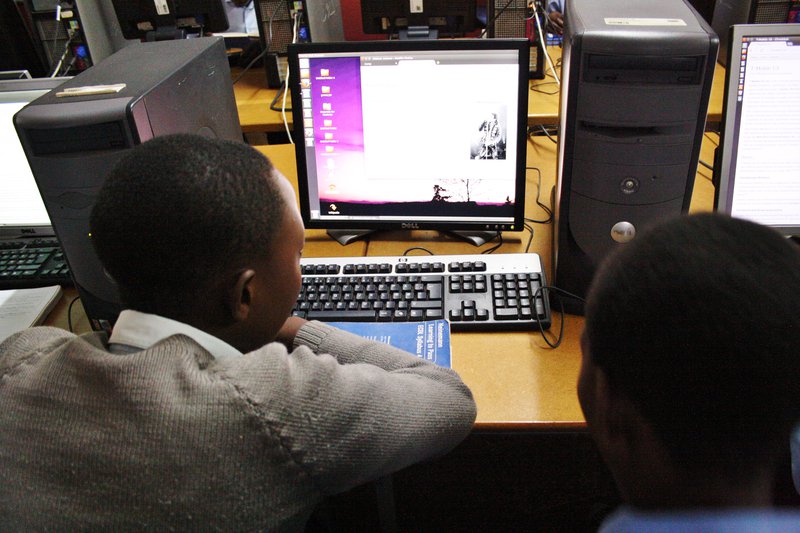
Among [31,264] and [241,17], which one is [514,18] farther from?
[31,264]

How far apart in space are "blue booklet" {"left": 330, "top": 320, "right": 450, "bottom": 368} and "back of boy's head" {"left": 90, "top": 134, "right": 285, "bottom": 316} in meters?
0.35

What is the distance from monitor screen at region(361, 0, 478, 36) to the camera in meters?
2.13

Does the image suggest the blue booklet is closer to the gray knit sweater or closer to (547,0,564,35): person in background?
the gray knit sweater

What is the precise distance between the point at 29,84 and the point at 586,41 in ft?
3.35

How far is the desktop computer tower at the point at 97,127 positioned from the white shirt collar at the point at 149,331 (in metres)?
0.36

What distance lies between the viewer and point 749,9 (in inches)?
74.0

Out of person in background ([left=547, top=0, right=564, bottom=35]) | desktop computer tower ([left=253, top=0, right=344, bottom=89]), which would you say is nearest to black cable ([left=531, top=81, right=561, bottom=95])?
person in background ([left=547, top=0, right=564, bottom=35])

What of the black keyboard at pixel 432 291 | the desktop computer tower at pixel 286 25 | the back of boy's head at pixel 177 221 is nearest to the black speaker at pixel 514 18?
the desktop computer tower at pixel 286 25

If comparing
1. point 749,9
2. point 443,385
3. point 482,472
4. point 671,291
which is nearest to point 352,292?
point 443,385

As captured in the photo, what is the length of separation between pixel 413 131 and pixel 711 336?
32.6 inches

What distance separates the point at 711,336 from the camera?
474 millimetres

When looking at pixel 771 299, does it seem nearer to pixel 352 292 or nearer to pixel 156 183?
pixel 156 183

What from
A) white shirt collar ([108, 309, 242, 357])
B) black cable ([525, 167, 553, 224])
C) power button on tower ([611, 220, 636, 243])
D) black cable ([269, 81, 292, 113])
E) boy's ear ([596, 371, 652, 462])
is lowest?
black cable ([525, 167, 553, 224])

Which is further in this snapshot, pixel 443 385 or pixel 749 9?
pixel 749 9
